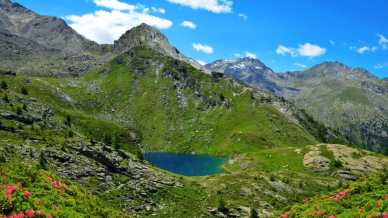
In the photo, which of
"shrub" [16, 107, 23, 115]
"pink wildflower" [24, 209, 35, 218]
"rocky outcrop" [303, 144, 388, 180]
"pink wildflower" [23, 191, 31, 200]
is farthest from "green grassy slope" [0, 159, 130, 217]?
"rocky outcrop" [303, 144, 388, 180]

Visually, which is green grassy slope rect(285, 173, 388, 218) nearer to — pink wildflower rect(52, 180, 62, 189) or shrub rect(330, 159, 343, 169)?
pink wildflower rect(52, 180, 62, 189)

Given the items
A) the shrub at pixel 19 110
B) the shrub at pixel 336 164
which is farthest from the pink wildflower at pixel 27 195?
the shrub at pixel 336 164

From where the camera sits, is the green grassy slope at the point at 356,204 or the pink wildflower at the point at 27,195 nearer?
the green grassy slope at the point at 356,204

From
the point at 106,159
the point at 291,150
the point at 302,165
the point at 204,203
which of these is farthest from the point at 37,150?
the point at 291,150

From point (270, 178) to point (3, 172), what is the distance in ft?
319

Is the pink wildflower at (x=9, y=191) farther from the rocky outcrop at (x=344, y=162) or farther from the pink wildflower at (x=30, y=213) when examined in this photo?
the rocky outcrop at (x=344, y=162)

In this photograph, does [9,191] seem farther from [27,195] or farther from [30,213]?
[30,213]

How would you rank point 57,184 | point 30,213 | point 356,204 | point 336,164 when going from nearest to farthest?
point 30,213, point 356,204, point 57,184, point 336,164

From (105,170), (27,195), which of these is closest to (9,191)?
(27,195)

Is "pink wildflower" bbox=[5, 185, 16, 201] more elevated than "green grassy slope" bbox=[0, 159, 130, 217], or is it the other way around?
"pink wildflower" bbox=[5, 185, 16, 201]

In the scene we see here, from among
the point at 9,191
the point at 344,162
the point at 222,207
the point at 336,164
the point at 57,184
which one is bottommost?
the point at 222,207

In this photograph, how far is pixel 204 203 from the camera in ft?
301

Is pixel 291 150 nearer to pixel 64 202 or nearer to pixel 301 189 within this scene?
pixel 301 189

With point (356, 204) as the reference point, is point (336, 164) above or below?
below
